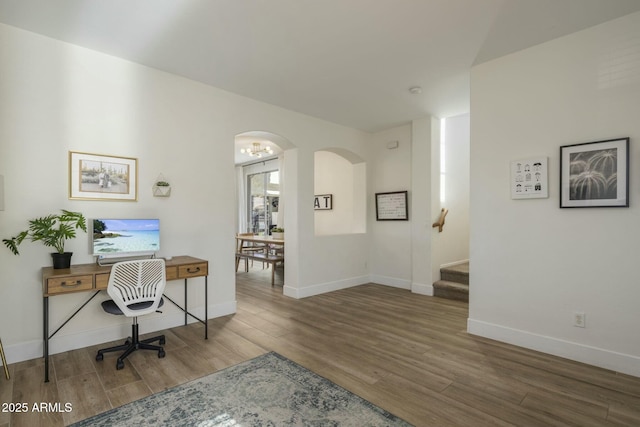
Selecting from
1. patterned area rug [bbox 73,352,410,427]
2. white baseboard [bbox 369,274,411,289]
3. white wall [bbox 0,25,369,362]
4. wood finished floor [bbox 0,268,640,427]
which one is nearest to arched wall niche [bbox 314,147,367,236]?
white baseboard [bbox 369,274,411,289]

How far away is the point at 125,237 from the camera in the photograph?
10.0 ft

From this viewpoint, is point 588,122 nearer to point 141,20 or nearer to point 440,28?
point 440,28

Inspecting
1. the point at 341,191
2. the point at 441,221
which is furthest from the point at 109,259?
the point at 341,191

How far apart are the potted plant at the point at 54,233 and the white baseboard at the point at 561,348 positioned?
13.0ft

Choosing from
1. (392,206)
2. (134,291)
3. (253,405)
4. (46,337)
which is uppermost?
(392,206)

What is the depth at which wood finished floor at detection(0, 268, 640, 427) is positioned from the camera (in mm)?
2018

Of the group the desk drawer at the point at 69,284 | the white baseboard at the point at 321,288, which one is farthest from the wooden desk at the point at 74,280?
the white baseboard at the point at 321,288

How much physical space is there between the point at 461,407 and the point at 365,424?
0.68 m

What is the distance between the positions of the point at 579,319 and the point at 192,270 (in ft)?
11.8

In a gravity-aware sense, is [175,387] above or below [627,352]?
below

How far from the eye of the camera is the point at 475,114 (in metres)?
3.35

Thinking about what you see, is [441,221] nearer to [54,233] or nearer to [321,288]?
[321,288]

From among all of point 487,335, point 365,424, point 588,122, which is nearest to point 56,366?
point 365,424

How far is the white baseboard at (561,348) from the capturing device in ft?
8.20
